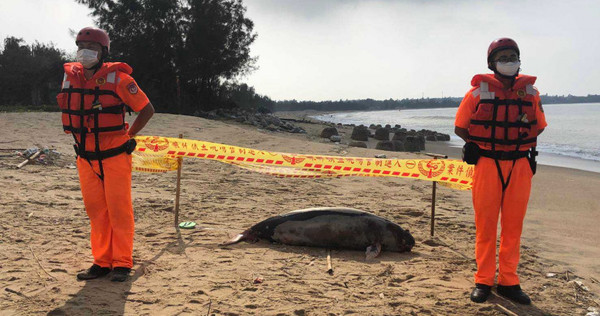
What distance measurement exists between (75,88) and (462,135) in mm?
3873

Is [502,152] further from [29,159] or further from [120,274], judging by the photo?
[29,159]

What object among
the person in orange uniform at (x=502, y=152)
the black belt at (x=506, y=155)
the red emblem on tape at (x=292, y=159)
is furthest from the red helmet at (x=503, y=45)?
the red emblem on tape at (x=292, y=159)

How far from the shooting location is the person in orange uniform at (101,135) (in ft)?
14.3

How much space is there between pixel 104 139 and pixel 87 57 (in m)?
0.81

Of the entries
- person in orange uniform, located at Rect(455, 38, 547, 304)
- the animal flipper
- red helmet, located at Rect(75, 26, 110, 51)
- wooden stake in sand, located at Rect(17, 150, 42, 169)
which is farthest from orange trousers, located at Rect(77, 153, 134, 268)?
wooden stake in sand, located at Rect(17, 150, 42, 169)

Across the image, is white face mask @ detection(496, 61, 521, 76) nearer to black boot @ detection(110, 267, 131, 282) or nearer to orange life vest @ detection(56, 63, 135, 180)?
orange life vest @ detection(56, 63, 135, 180)

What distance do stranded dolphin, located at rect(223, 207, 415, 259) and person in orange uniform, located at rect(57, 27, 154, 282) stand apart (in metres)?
1.59

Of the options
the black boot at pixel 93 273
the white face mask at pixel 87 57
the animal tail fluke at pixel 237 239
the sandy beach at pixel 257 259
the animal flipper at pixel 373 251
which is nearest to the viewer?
the sandy beach at pixel 257 259

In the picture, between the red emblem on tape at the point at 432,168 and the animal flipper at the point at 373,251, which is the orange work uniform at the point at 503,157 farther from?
the red emblem on tape at the point at 432,168

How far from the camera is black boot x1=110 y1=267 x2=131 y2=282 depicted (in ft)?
14.6

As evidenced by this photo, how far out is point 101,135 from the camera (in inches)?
172

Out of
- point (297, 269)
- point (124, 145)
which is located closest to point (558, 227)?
point (297, 269)

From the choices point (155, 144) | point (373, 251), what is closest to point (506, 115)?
point (373, 251)

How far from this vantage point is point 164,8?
101 feet
